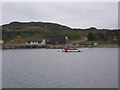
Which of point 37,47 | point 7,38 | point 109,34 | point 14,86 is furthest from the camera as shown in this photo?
point 7,38

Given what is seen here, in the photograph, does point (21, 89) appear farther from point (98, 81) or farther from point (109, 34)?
point (109, 34)

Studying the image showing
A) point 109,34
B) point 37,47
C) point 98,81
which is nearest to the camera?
point 98,81

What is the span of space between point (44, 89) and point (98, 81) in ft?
23.1

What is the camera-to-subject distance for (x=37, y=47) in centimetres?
11144

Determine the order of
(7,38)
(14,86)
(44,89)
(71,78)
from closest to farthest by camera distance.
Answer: (44,89) < (14,86) < (71,78) < (7,38)

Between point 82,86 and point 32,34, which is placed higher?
point 32,34

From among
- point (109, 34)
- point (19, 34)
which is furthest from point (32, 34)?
point (109, 34)

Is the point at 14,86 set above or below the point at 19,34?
below

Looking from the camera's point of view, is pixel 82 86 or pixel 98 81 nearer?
pixel 82 86

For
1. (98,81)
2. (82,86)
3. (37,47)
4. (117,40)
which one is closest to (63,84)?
(82,86)

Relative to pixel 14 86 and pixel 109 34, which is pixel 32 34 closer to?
pixel 109 34

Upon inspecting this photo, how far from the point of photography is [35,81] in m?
25.9

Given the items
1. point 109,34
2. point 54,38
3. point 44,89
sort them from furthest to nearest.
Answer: point 109,34 → point 54,38 → point 44,89

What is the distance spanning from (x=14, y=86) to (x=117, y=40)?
11028 centimetres
